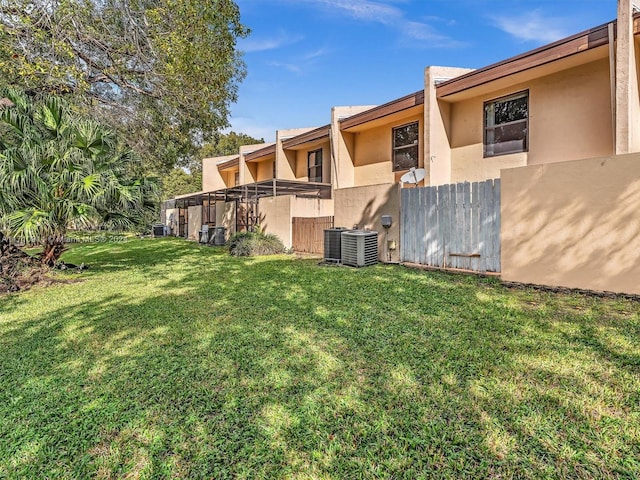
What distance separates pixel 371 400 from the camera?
110 inches

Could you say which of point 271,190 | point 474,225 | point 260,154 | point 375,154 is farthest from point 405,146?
point 260,154

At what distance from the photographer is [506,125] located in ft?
35.7

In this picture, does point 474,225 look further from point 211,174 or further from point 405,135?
point 211,174

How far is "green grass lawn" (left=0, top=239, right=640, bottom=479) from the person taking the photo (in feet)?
7.14

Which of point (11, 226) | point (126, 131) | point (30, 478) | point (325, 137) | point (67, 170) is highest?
point (325, 137)

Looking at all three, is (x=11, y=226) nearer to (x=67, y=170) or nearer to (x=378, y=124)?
(x=67, y=170)

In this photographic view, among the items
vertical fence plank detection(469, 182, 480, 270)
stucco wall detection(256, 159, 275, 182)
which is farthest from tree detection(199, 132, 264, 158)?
vertical fence plank detection(469, 182, 480, 270)

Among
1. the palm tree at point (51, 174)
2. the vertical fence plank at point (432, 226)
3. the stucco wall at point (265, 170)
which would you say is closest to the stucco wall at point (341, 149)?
the vertical fence plank at point (432, 226)

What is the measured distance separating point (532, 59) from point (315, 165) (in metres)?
11.1

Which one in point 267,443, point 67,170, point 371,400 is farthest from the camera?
point 67,170

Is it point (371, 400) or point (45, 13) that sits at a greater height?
point (45, 13)

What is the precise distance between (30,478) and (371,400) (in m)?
2.29

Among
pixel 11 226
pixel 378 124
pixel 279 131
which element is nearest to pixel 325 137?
pixel 378 124

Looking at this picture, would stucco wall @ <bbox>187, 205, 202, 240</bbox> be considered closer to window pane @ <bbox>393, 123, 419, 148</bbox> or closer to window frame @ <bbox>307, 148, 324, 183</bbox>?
window frame @ <bbox>307, 148, 324, 183</bbox>
